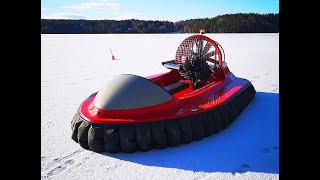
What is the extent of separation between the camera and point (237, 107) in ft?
10.6

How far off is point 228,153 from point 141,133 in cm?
76

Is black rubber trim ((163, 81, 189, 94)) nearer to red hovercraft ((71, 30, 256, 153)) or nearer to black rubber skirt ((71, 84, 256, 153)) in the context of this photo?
red hovercraft ((71, 30, 256, 153))

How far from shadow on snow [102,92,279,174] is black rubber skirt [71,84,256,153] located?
70mm

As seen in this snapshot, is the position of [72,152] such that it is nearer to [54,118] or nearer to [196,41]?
[54,118]

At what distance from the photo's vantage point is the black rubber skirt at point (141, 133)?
2379 mm

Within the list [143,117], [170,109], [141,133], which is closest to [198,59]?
[170,109]

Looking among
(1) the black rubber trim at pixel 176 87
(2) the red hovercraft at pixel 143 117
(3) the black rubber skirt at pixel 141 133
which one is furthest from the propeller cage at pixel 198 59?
(3) the black rubber skirt at pixel 141 133

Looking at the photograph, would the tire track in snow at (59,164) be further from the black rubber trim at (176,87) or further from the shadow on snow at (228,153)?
the black rubber trim at (176,87)

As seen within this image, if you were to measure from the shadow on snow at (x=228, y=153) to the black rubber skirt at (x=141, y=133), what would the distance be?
2.8 inches

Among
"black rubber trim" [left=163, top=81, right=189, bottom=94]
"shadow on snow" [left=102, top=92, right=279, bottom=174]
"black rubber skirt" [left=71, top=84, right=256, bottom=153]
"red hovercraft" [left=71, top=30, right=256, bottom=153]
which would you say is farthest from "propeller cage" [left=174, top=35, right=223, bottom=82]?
"black rubber skirt" [left=71, top=84, right=256, bottom=153]

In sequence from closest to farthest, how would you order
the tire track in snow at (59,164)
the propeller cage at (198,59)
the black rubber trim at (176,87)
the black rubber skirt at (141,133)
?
the tire track in snow at (59,164)
the black rubber skirt at (141,133)
the black rubber trim at (176,87)
the propeller cage at (198,59)

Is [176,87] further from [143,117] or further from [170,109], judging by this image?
[143,117]
